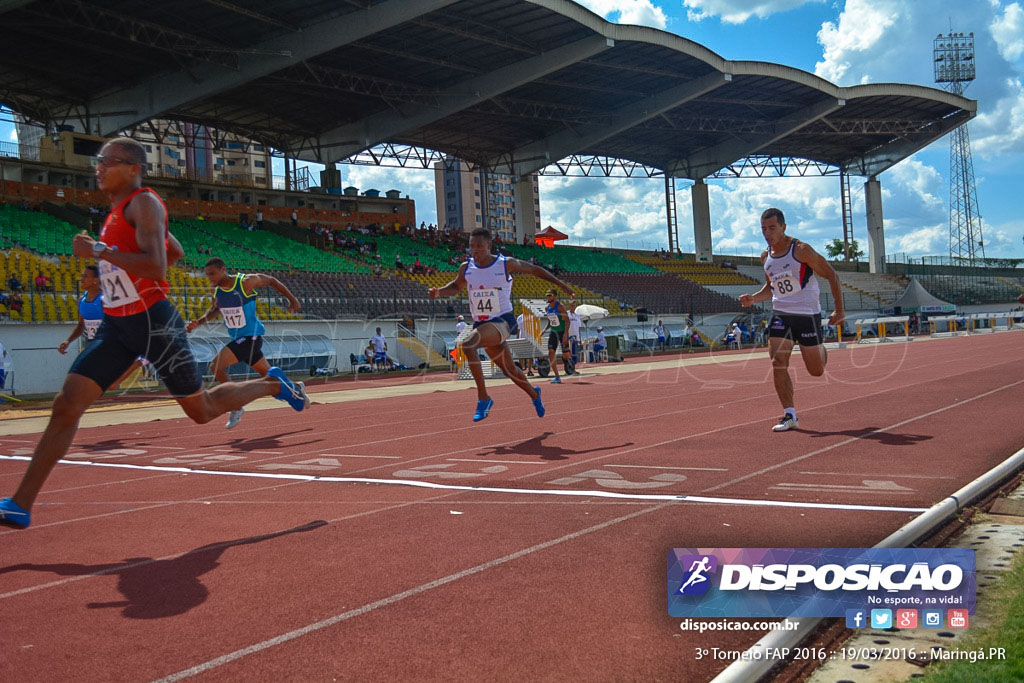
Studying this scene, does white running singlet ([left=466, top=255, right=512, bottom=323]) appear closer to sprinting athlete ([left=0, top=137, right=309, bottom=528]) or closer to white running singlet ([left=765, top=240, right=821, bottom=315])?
A: white running singlet ([left=765, top=240, right=821, bottom=315])

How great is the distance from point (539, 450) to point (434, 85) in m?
38.0

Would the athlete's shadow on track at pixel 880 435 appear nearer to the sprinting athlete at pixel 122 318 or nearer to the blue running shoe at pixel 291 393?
the blue running shoe at pixel 291 393

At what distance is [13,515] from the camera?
4.66 m

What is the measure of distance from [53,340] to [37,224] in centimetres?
1118

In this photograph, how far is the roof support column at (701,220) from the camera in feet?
202

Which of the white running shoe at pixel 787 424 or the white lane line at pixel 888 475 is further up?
the white running shoe at pixel 787 424

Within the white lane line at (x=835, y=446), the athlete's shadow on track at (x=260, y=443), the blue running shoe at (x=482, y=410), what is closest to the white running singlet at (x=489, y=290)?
the blue running shoe at (x=482, y=410)

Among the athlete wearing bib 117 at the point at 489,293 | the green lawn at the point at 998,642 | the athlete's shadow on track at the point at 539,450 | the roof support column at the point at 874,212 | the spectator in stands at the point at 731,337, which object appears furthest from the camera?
the roof support column at the point at 874,212

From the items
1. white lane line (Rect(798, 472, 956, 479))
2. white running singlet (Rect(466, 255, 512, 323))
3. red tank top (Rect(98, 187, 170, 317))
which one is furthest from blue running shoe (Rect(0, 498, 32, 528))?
white running singlet (Rect(466, 255, 512, 323))

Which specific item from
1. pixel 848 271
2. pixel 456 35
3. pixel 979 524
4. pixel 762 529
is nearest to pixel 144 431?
pixel 762 529

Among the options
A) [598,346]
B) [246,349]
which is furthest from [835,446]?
[598,346]

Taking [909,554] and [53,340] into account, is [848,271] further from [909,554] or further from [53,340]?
[909,554]

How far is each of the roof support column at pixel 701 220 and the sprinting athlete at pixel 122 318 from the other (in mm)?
59226

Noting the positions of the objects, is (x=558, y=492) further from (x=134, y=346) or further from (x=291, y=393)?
(x=291, y=393)
